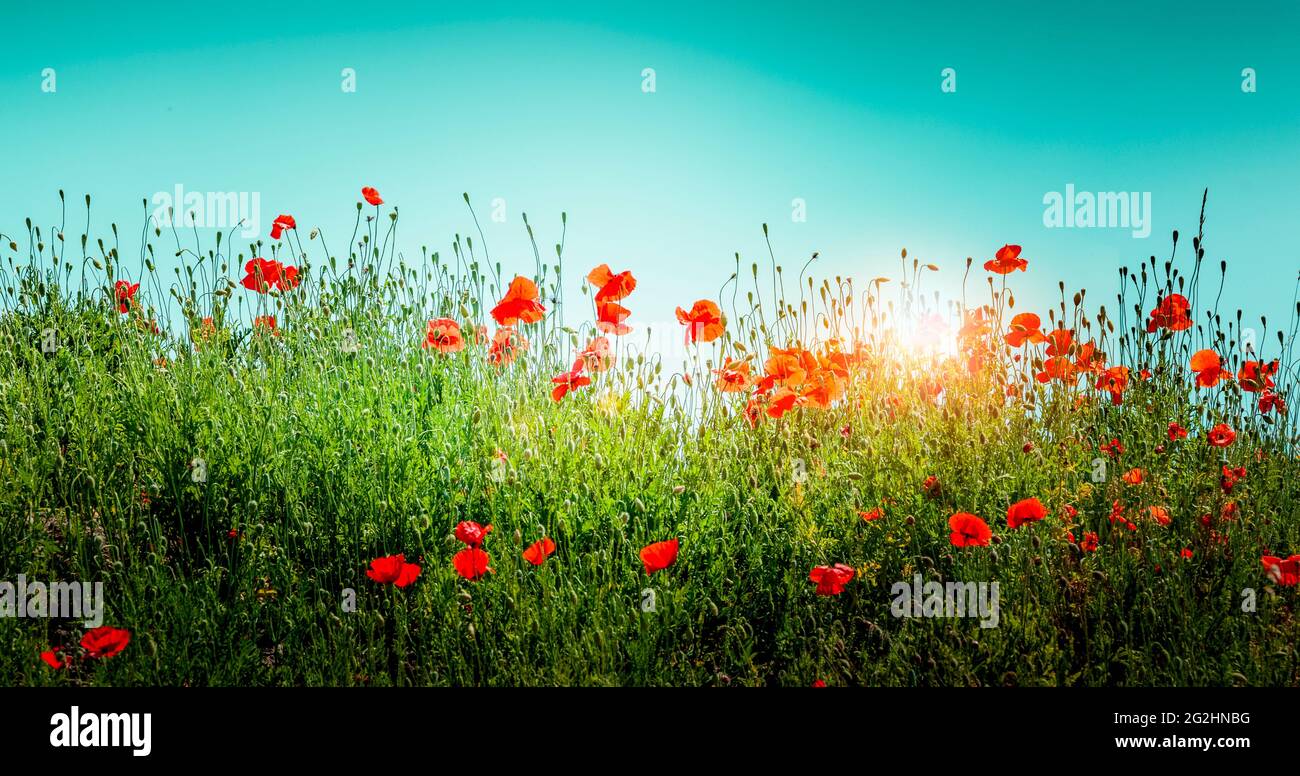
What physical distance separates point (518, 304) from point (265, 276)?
1.58 m

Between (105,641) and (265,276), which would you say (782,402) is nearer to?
(105,641)

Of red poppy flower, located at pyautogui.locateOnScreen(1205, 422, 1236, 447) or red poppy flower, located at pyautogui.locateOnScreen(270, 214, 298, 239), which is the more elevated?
red poppy flower, located at pyautogui.locateOnScreen(270, 214, 298, 239)

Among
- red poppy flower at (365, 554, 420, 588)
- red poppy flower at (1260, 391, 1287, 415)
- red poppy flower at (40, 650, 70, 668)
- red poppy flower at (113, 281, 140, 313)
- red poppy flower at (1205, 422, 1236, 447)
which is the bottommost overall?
red poppy flower at (40, 650, 70, 668)

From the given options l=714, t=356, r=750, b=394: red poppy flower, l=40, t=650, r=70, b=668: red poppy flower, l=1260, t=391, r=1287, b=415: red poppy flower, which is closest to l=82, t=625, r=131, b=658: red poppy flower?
l=40, t=650, r=70, b=668: red poppy flower

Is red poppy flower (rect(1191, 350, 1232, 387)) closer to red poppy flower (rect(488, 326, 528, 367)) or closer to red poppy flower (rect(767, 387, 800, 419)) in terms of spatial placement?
red poppy flower (rect(767, 387, 800, 419))

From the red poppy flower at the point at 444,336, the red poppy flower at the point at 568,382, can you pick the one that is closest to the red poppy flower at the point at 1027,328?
the red poppy flower at the point at 568,382

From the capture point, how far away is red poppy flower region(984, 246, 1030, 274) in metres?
3.91

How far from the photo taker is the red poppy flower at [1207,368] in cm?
386

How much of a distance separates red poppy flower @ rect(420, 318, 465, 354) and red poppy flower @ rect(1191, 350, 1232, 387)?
339 centimetres

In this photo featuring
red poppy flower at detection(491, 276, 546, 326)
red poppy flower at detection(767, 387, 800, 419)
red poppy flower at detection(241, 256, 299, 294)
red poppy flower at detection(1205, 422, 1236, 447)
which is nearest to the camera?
red poppy flower at detection(767, 387, 800, 419)

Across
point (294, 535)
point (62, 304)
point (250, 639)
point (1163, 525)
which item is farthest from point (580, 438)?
point (62, 304)

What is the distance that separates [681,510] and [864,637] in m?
0.75
